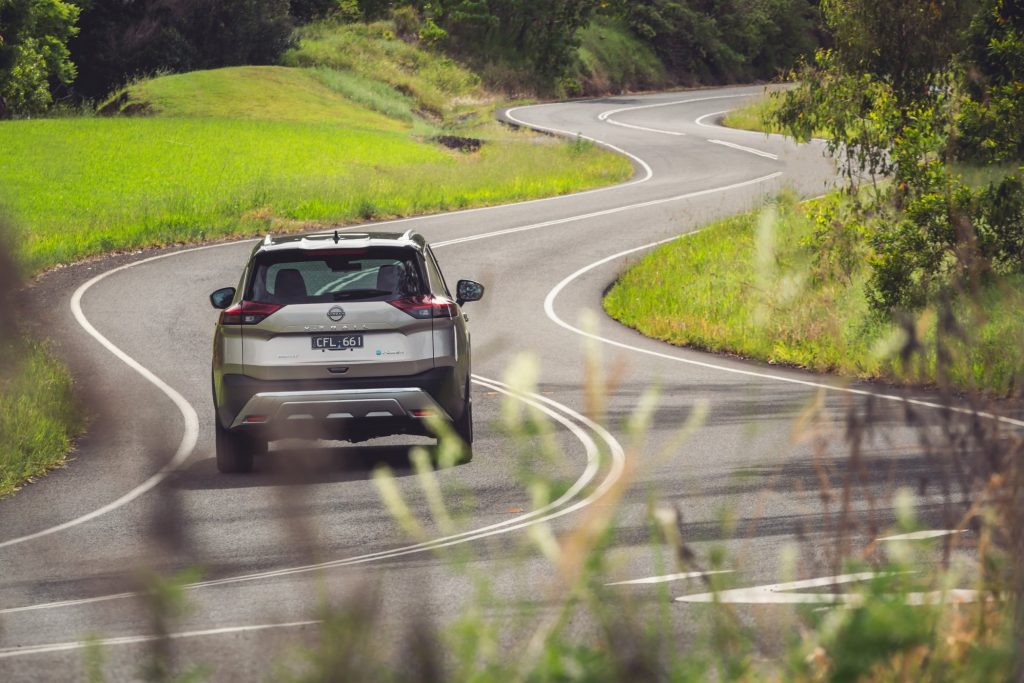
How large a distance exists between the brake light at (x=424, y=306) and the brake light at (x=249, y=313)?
0.96 metres

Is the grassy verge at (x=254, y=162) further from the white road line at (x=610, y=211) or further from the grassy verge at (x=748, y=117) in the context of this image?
the grassy verge at (x=748, y=117)

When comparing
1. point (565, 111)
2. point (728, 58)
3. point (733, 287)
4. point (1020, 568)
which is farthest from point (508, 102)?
point (1020, 568)

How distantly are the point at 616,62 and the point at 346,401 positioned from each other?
71.0 metres

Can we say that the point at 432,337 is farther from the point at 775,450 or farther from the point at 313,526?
the point at 313,526

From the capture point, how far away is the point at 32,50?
5794 cm

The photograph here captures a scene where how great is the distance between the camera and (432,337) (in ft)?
38.4

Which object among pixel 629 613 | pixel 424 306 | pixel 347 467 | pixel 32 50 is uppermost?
pixel 629 613

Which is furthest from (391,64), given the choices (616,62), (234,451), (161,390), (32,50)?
(234,451)

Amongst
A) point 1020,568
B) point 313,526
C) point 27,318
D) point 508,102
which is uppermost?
point 27,318

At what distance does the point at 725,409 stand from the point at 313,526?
47.2ft

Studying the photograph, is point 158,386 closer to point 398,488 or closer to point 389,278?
point 389,278

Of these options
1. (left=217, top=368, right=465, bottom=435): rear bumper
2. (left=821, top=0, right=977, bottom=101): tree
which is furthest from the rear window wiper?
(left=821, top=0, right=977, bottom=101): tree

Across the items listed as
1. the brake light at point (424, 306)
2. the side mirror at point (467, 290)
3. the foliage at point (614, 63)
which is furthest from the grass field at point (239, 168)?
the brake light at point (424, 306)

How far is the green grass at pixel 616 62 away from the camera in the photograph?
78812 mm
